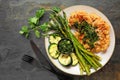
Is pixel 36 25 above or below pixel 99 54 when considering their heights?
above

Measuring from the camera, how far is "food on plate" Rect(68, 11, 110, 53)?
1527 mm

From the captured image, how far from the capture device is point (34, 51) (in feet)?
5.18

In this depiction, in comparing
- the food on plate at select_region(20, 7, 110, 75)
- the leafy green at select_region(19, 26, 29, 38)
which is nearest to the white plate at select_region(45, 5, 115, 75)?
the food on plate at select_region(20, 7, 110, 75)

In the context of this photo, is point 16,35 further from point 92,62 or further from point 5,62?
point 92,62

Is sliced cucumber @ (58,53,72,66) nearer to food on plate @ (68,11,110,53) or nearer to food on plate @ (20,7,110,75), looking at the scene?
food on plate @ (20,7,110,75)

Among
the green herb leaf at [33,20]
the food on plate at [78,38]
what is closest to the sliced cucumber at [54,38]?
the food on plate at [78,38]

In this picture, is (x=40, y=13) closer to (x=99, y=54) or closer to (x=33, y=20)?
(x=33, y=20)

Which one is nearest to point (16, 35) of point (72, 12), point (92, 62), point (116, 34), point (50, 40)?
point (50, 40)

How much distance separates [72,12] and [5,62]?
1.41ft

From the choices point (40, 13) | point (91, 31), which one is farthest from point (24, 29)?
point (91, 31)

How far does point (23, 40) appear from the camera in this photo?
1.60 meters

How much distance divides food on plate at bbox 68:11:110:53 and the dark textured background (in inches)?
4.3

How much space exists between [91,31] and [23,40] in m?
0.36

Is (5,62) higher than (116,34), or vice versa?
(116,34)
